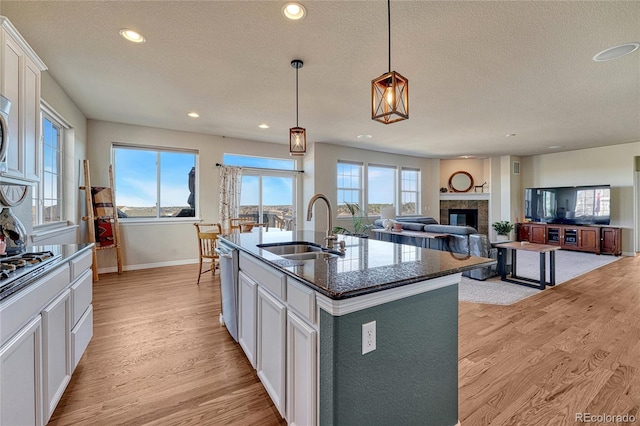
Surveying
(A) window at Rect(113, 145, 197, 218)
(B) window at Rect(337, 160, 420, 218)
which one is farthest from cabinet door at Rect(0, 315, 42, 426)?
(B) window at Rect(337, 160, 420, 218)

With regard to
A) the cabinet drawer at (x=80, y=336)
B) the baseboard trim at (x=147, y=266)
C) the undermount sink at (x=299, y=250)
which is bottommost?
the baseboard trim at (x=147, y=266)

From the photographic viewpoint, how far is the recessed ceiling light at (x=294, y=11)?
205 cm

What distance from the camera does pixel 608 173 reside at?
22.7 ft

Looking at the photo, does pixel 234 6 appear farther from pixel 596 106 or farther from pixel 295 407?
pixel 596 106

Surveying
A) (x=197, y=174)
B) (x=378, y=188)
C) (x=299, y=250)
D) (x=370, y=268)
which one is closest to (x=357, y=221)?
(x=378, y=188)

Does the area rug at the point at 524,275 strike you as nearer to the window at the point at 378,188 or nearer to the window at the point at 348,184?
the window at the point at 378,188

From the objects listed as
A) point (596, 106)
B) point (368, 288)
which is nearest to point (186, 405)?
point (368, 288)

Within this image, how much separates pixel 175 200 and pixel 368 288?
5405 mm

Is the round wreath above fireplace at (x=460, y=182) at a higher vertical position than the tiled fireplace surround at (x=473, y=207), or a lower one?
higher

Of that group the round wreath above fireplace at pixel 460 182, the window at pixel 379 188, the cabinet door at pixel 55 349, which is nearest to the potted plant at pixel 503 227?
the round wreath above fireplace at pixel 460 182

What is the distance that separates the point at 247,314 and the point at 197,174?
4.37 meters

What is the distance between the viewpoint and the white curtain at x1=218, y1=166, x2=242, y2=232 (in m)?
5.82

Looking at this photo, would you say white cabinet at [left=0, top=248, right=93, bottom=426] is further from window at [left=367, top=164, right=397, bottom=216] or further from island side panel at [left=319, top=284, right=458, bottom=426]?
window at [left=367, top=164, right=397, bottom=216]

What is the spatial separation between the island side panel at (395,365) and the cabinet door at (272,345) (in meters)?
0.37
